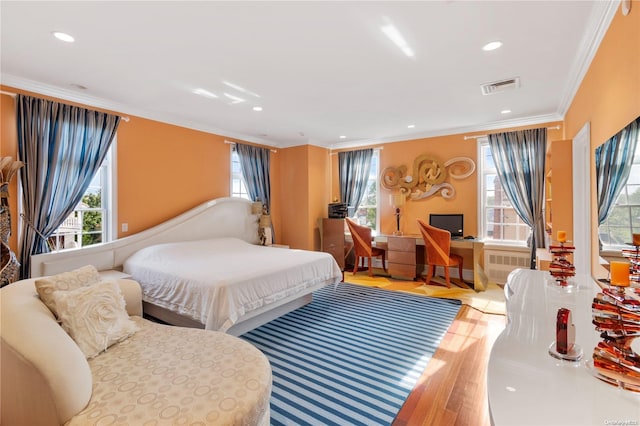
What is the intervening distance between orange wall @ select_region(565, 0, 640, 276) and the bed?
2.56m

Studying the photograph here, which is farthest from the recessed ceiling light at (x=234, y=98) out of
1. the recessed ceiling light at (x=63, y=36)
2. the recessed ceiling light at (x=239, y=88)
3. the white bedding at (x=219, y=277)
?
the white bedding at (x=219, y=277)

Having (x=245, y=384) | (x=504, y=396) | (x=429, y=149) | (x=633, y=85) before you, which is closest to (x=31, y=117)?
(x=245, y=384)

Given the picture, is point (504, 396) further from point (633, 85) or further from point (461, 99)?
point (461, 99)

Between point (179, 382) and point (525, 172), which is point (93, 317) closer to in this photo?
point (179, 382)

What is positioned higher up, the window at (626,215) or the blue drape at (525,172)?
the blue drape at (525,172)

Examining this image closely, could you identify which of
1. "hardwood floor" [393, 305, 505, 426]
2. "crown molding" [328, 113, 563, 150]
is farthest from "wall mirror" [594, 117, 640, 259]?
"crown molding" [328, 113, 563, 150]

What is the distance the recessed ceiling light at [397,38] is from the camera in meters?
2.13

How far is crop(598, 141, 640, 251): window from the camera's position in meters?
1.44

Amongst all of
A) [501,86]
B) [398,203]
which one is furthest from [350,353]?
[398,203]

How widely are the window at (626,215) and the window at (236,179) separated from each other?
4667mm

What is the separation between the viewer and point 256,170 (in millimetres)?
5375

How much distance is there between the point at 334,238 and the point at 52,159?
164 inches

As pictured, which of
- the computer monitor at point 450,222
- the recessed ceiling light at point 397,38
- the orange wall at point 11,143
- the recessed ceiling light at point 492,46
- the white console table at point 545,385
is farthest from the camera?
the computer monitor at point 450,222

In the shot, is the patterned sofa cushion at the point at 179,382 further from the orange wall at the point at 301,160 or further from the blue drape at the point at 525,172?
the blue drape at the point at 525,172
